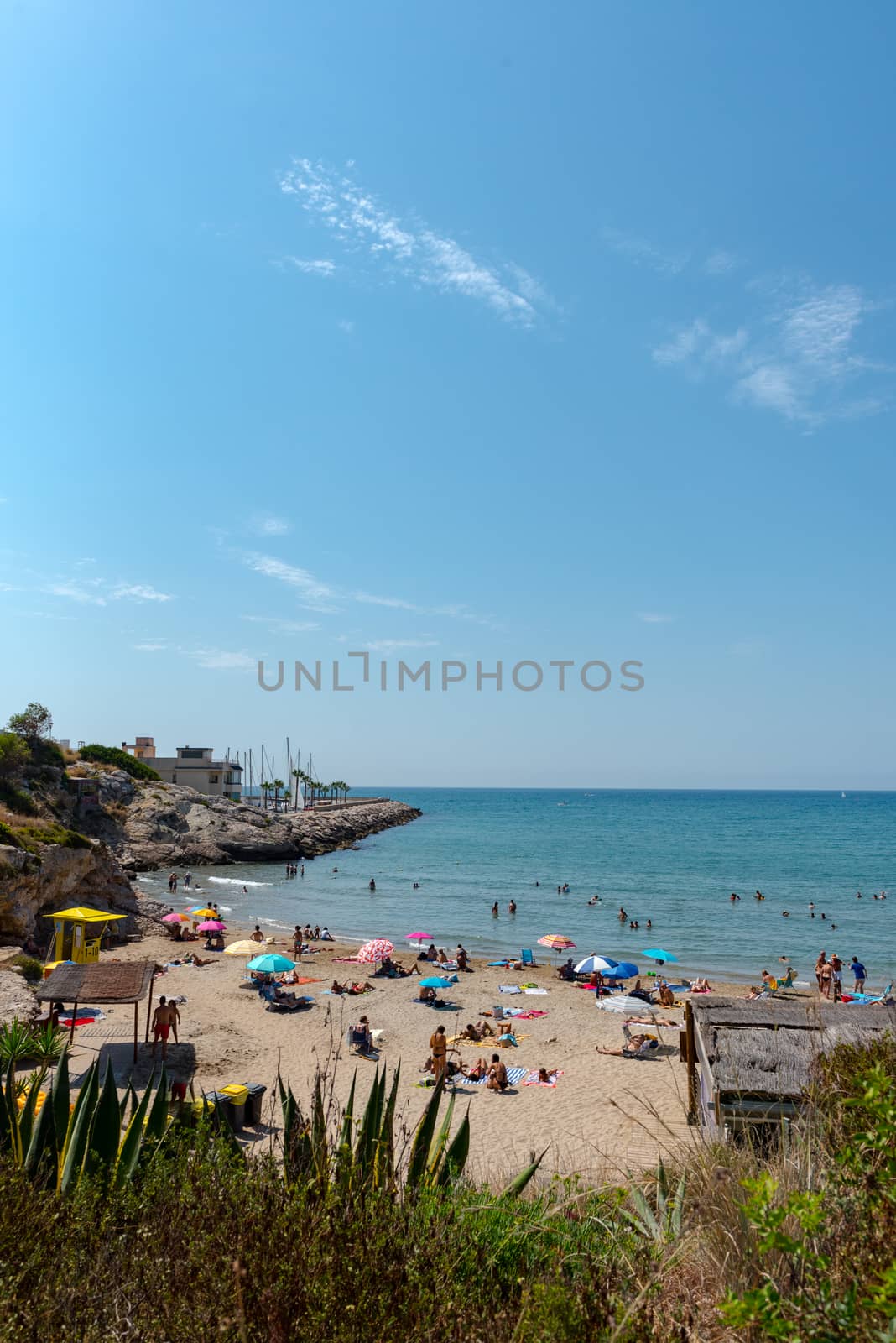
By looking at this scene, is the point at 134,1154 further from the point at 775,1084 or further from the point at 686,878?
the point at 686,878

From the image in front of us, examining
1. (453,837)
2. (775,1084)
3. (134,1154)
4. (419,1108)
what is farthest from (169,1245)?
(453,837)

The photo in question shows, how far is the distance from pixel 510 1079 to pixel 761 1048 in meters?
7.94

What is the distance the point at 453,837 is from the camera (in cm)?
9150

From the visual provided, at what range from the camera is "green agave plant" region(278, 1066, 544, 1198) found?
4160 mm

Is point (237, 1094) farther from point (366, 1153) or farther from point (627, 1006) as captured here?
point (627, 1006)

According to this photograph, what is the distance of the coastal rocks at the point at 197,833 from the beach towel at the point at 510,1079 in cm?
4324

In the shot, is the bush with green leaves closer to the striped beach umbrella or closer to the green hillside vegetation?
the striped beach umbrella

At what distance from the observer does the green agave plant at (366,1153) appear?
4160mm

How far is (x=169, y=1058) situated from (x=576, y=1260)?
13.9m

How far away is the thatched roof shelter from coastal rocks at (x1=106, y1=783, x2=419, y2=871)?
164 ft

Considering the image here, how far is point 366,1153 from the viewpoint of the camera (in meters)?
4.79

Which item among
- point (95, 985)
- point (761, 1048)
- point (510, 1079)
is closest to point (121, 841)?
point (95, 985)

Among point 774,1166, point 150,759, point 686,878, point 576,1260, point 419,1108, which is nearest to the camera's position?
point 576,1260

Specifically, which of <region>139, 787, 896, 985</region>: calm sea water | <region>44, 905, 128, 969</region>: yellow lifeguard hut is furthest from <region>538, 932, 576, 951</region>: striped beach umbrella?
<region>44, 905, 128, 969</region>: yellow lifeguard hut
